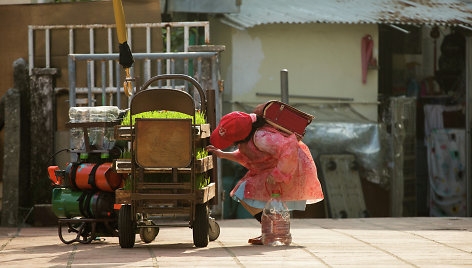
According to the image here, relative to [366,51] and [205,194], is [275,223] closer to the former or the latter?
[205,194]

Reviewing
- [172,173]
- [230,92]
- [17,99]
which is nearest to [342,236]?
[172,173]

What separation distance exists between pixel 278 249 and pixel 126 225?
1.20 meters

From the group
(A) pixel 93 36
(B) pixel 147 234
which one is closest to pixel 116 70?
(A) pixel 93 36

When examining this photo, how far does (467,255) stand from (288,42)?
28.0 feet

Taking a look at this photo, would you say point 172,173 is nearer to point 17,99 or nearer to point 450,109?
point 17,99

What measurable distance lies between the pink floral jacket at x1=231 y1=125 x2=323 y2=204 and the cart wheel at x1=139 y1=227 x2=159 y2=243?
0.91m

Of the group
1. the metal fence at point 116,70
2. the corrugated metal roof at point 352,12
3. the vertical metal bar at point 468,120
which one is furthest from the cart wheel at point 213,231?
the vertical metal bar at point 468,120

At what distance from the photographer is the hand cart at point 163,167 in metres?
6.52

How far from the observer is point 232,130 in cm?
689

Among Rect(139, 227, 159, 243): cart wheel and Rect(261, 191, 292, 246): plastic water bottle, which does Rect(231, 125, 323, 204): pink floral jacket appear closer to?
Rect(261, 191, 292, 246): plastic water bottle

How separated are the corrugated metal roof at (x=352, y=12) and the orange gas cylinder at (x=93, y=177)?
643 cm

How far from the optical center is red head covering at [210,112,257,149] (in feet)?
22.6

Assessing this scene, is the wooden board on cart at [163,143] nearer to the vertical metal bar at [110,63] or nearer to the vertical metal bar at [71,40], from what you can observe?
the vertical metal bar at [110,63]

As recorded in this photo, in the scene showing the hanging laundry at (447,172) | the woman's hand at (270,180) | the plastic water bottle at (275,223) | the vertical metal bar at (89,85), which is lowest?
the hanging laundry at (447,172)
